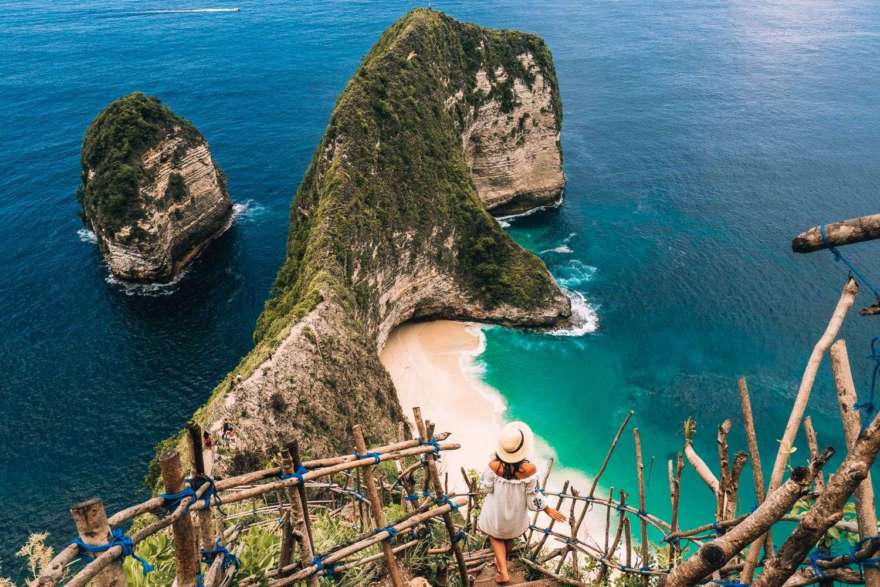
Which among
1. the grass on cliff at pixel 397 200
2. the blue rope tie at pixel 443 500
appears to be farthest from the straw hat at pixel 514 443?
the grass on cliff at pixel 397 200

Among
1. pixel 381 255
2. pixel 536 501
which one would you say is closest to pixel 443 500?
pixel 536 501

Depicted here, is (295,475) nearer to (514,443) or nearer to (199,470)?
(199,470)

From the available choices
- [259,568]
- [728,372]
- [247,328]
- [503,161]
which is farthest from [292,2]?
[259,568]

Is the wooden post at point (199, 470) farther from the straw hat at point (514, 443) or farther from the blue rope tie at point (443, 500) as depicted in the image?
the straw hat at point (514, 443)

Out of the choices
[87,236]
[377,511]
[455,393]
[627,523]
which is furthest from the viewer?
[87,236]

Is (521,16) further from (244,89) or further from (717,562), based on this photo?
(717,562)
